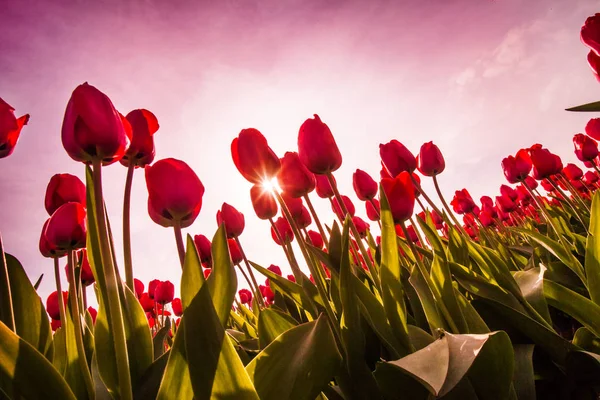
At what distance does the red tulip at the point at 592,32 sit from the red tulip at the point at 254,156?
3.30 ft

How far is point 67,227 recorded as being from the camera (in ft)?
3.32

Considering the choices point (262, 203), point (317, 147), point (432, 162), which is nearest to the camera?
point (317, 147)

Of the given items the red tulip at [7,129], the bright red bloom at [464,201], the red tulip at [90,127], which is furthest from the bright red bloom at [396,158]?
the bright red bloom at [464,201]

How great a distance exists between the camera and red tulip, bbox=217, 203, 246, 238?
185cm

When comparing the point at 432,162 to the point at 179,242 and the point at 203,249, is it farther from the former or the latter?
the point at 179,242

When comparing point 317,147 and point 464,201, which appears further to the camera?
point 464,201

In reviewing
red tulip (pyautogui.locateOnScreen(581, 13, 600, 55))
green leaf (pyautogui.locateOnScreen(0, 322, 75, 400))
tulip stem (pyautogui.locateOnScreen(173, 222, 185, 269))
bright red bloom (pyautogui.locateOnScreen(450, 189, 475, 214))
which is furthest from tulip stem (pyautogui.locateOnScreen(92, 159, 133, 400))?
bright red bloom (pyautogui.locateOnScreen(450, 189, 475, 214))

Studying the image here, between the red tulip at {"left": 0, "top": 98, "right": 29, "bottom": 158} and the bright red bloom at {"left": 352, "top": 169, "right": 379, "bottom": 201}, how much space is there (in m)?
1.44

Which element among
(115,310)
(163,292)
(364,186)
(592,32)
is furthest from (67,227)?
(163,292)

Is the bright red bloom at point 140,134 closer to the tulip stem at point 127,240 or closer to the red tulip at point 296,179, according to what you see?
the tulip stem at point 127,240

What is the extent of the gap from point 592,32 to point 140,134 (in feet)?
4.49

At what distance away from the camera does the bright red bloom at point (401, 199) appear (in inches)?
53.6

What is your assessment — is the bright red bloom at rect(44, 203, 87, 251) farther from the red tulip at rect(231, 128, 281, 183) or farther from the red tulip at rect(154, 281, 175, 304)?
the red tulip at rect(154, 281, 175, 304)

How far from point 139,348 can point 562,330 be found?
1659 mm
